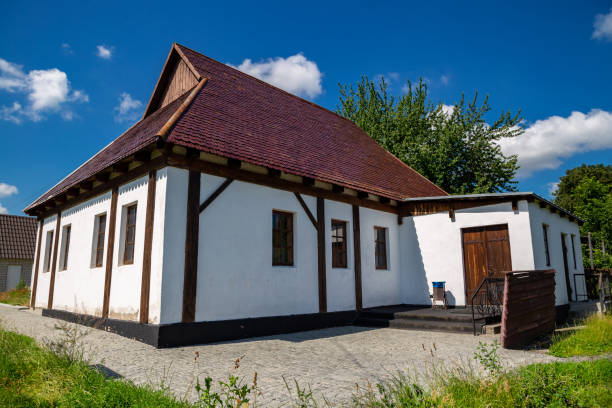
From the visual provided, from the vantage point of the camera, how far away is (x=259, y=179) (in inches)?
383

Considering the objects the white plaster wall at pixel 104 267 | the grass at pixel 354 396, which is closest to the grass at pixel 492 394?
the grass at pixel 354 396

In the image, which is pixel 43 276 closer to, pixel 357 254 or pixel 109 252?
pixel 109 252

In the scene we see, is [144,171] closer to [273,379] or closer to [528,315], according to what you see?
[273,379]

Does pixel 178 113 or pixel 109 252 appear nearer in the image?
pixel 178 113

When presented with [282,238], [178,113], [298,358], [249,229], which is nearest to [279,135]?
[282,238]

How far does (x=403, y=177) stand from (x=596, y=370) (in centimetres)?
1161

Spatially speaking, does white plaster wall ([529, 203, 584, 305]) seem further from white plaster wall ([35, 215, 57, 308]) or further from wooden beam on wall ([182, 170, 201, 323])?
white plaster wall ([35, 215, 57, 308])

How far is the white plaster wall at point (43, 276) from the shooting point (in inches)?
543

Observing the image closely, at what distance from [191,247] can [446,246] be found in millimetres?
8422

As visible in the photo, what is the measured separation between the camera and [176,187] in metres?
8.20

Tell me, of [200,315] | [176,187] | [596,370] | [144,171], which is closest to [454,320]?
[596,370]

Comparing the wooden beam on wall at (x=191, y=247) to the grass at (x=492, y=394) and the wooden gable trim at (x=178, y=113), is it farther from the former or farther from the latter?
the grass at (x=492, y=394)

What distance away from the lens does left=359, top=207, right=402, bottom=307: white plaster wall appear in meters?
12.4

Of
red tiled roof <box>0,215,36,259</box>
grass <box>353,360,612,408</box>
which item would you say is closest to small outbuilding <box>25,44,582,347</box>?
grass <box>353,360,612,408</box>
